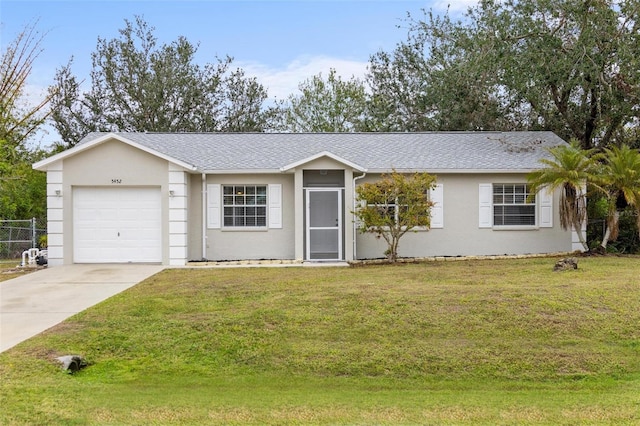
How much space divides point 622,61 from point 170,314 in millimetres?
17122

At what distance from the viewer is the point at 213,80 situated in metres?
34.2

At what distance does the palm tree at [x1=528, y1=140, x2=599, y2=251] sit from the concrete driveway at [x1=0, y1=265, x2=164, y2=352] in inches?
431

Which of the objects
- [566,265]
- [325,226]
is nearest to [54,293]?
[325,226]

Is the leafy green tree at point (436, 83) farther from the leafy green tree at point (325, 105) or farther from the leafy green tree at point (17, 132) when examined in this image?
the leafy green tree at point (17, 132)

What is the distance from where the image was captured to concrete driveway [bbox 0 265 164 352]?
28.2 feet

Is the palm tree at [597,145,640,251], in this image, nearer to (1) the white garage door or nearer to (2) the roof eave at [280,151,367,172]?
(2) the roof eave at [280,151,367,172]

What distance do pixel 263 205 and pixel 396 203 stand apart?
419 centimetres

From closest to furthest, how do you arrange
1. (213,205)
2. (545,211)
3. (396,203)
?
1. (396,203)
2. (213,205)
3. (545,211)

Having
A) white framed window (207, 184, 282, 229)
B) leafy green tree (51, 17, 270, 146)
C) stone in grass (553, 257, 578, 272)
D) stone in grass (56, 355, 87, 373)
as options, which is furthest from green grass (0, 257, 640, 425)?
leafy green tree (51, 17, 270, 146)

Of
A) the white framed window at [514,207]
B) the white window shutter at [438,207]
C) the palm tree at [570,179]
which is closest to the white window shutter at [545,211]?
the white framed window at [514,207]

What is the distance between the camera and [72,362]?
6785 mm

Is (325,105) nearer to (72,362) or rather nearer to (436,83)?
(436,83)

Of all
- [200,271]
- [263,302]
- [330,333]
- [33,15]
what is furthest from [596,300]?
[33,15]

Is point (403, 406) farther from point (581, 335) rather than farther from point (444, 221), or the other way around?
point (444, 221)
